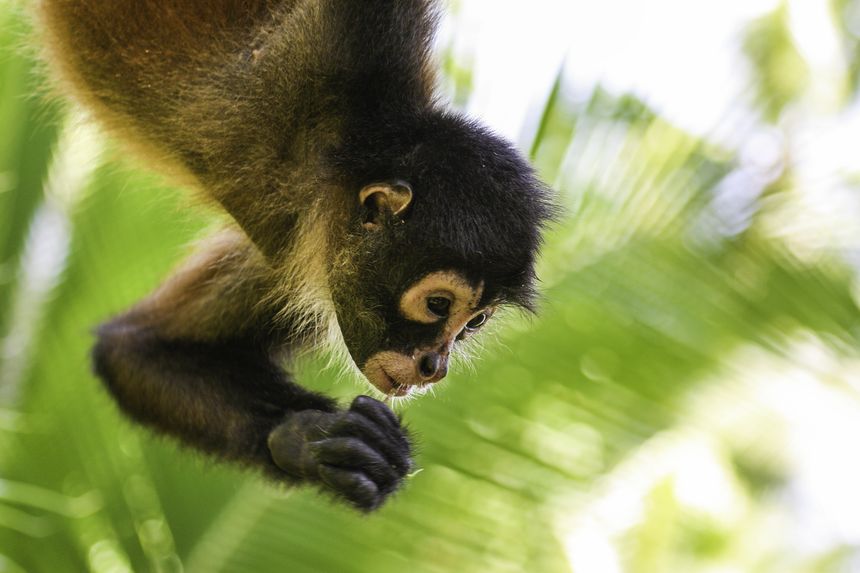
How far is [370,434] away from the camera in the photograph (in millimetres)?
3713

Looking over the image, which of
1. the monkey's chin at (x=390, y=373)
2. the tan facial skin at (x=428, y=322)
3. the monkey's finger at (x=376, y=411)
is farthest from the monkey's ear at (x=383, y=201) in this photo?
the monkey's finger at (x=376, y=411)

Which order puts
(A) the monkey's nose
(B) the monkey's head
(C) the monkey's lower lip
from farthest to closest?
1. (C) the monkey's lower lip
2. (A) the monkey's nose
3. (B) the monkey's head

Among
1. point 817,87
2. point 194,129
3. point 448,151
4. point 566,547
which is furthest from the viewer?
point 817,87

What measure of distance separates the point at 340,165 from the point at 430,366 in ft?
2.63

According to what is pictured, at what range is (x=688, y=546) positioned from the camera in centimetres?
852

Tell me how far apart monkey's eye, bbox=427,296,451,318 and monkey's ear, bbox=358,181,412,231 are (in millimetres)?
321

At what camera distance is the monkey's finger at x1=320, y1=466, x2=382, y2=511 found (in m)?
3.69

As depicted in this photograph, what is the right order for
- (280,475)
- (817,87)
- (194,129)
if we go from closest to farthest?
(194,129)
(280,475)
(817,87)

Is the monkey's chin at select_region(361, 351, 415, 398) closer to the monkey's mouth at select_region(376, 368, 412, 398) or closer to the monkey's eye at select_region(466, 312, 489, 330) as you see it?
the monkey's mouth at select_region(376, 368, 412, 398)

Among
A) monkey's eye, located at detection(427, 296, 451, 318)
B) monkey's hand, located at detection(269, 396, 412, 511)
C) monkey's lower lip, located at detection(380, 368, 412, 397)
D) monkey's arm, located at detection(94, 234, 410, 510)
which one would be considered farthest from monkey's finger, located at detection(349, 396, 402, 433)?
monkey's arm, located at detection(94, 234, 410, 510)

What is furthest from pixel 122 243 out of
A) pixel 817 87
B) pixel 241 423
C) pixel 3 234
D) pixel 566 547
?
pixel 817 87

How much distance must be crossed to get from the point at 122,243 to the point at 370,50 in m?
2.21

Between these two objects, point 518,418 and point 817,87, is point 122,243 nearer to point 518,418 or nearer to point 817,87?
point 518,418

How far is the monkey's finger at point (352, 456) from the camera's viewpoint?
3.68 m
